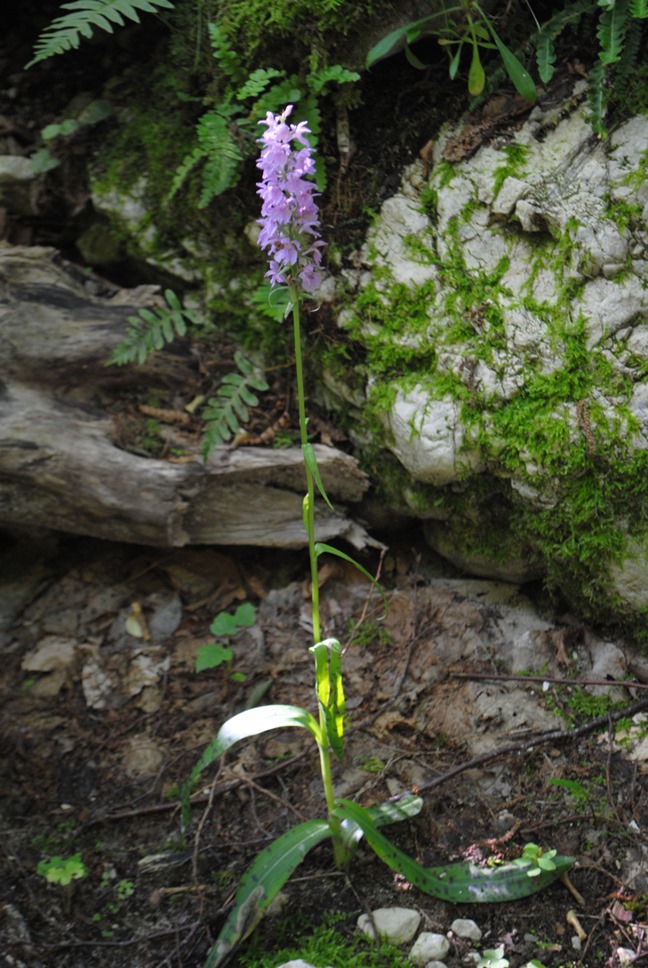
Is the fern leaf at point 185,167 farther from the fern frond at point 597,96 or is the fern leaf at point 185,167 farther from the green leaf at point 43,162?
the fern frond at point 597,96

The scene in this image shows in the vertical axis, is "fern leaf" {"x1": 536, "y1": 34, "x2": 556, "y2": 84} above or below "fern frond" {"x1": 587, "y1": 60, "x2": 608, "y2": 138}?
above

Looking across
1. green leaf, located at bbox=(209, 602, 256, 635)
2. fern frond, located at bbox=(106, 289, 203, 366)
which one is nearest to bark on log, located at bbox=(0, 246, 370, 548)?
fern frond, located at bbox=(106, 289, 203, 366)

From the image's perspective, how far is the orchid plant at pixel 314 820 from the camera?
1992mm

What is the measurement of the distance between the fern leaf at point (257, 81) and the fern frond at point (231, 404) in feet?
3.31

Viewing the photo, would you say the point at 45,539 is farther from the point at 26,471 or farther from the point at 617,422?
the point at 617,422

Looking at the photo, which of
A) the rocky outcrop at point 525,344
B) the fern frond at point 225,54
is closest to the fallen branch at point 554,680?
the rocky outcrop at point 525,344

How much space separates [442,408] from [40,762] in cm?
195

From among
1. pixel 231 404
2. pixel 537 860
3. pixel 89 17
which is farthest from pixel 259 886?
pixel 89 17

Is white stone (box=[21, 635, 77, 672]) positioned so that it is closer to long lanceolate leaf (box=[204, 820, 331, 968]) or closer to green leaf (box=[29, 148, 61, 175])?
long lanceolate leaf (box=[204, 820, 331, 968])

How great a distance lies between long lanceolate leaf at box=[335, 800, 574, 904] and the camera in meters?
2.19

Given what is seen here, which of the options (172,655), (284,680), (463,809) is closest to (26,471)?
(172,655)

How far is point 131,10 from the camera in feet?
9.10

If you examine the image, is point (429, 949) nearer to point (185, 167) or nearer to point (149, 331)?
point (149, 331)

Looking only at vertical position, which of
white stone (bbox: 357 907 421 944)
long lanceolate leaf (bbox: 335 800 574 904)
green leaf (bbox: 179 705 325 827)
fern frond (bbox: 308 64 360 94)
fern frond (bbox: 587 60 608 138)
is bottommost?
white stone (bbox: 357 907 421 944)
